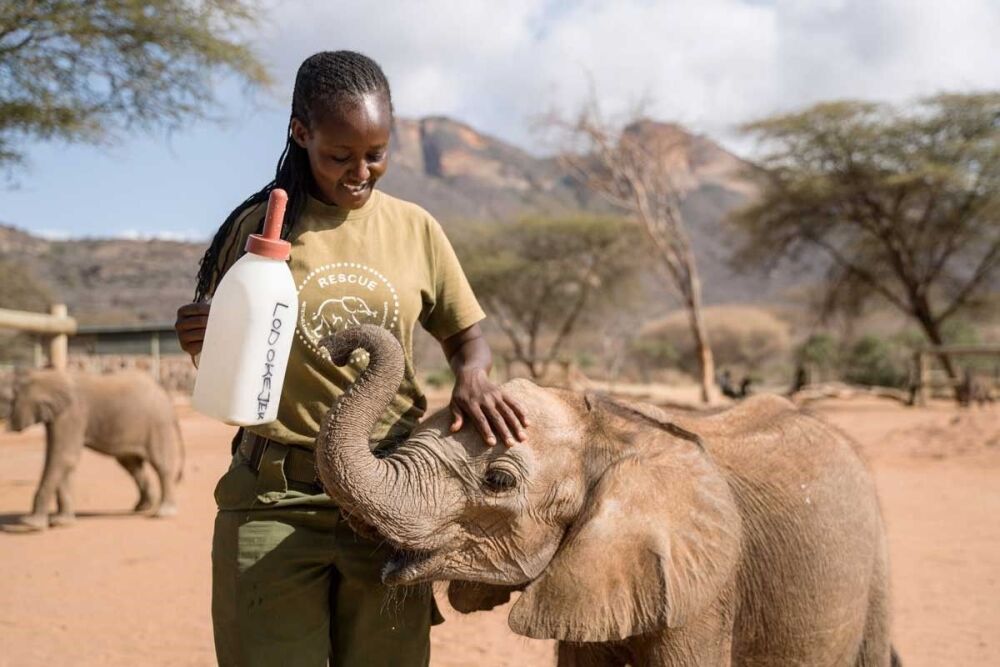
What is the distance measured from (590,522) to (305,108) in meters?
1.26

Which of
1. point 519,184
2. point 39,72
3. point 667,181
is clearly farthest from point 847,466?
point 519,184

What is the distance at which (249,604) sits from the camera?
2.44 m

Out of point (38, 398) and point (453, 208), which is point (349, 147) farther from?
point (453, 208)

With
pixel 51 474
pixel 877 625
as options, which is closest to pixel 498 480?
pixel 877 625

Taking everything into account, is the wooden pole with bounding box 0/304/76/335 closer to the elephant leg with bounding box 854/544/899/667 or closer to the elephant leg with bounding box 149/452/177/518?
the elephant leg with bounding box 149/452/177/518

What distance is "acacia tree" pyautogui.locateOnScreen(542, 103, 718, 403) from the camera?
81.0 feet

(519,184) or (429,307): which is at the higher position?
(519,184)

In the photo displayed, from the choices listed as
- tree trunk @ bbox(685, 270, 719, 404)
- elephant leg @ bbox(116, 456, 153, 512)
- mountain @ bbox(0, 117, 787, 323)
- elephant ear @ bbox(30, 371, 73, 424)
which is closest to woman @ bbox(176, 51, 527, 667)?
elephant ear @ bbox(30, 371, 73, 424)

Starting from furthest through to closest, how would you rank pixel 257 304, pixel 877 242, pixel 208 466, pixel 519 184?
pixel 519 184 < pixel 877 242 < pixel 208 466 < pixel 257 304

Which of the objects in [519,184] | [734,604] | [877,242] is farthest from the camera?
[519,184]

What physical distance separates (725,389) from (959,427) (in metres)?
8.59

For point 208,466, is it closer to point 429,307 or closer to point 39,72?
Result: point 39,72

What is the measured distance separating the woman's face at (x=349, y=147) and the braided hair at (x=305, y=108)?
0.9 inches

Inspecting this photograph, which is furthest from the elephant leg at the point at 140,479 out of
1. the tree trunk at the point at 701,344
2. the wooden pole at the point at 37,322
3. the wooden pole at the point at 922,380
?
the wooden pole at the point at 922,380
